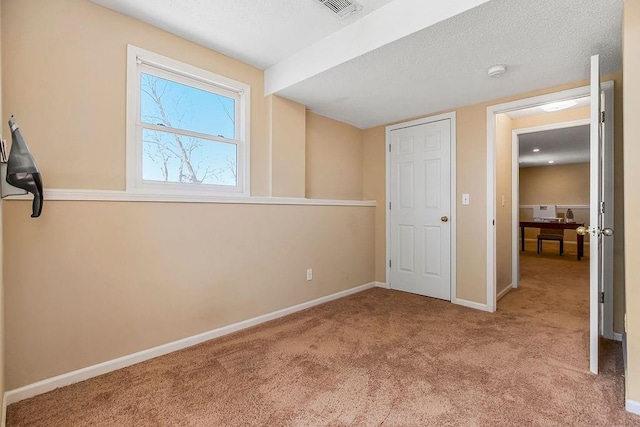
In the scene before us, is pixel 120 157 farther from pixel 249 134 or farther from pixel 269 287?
pixel 269 287

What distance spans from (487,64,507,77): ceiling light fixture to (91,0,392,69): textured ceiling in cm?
101

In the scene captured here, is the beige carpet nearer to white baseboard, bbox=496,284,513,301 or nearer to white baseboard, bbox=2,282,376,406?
white baseboard, bbox=2,282,376,406

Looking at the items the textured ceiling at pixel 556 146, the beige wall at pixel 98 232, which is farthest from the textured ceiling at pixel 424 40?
the textured ceiling at pixel 556 146

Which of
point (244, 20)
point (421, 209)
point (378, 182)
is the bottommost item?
point (421, 209)

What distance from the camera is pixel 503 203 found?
3.71 m

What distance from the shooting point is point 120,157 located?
6.59 ft

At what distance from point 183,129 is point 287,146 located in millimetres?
978

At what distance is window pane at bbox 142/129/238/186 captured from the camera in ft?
7.24

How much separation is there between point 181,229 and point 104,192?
0.54 meters

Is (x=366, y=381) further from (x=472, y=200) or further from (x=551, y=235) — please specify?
(x=551, y=235)

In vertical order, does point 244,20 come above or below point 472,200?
above

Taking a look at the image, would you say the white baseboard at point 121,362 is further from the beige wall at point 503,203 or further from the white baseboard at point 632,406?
the beige wall at point 503,203

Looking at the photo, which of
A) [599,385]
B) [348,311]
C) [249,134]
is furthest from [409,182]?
[599,385]

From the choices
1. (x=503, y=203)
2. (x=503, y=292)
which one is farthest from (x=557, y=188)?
(x=503, y=292)
